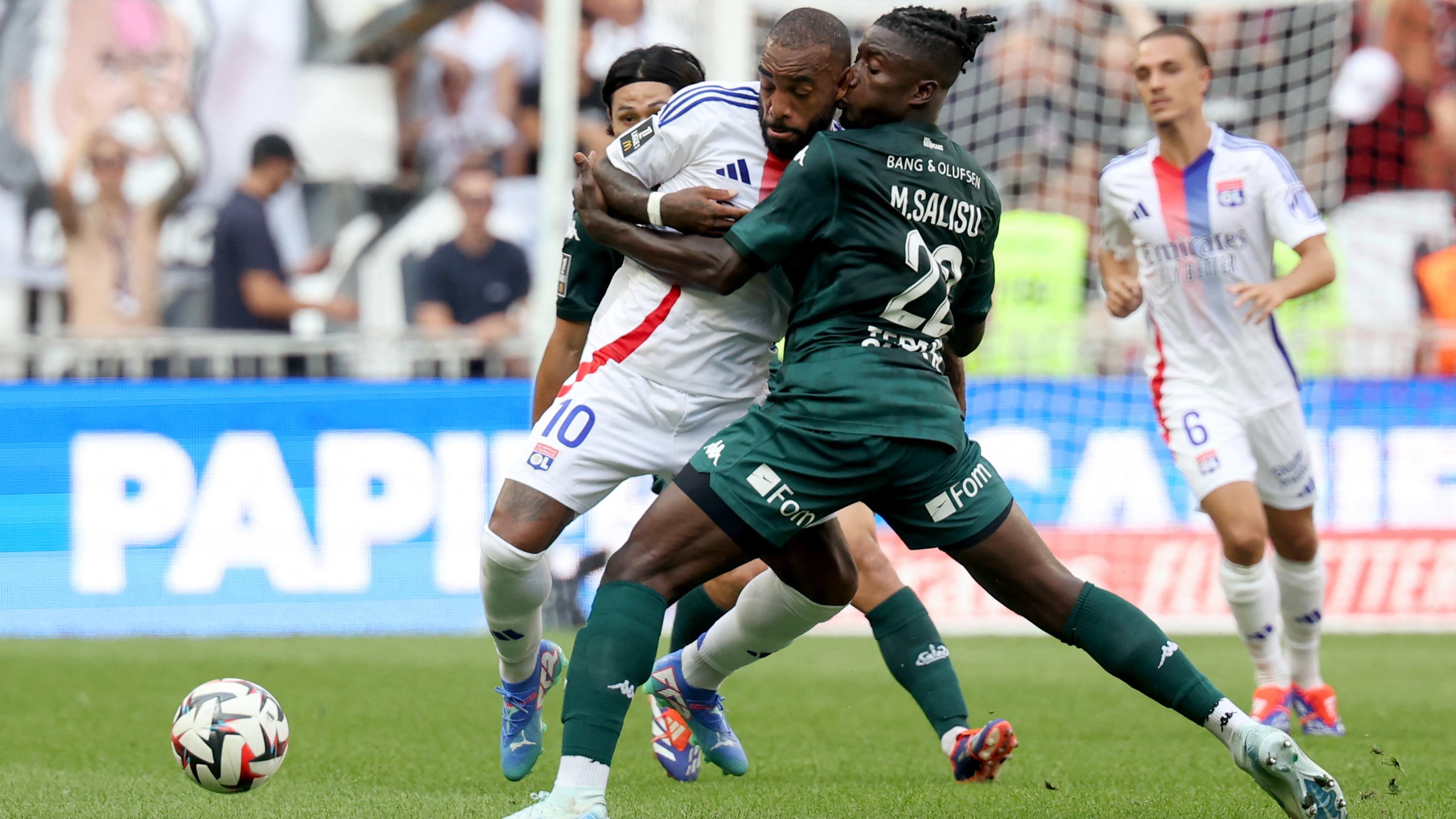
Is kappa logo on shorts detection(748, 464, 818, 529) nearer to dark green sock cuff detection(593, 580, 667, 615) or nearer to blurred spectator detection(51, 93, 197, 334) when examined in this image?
dark green sock cuff detection(593, 580, 667, 615)

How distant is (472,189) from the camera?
1386 centimetres

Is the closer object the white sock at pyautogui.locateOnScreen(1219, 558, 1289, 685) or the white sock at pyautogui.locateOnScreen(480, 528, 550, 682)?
the white sock at pyautogui.locateOnScreen(480, 528, 550, 682)

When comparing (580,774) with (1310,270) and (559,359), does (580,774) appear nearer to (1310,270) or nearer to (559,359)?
(559,359)

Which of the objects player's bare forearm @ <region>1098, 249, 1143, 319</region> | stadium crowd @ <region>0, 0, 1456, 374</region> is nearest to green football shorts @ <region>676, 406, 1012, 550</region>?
player's bare forearm @ <region>1098, 249, 1143, 319</region>

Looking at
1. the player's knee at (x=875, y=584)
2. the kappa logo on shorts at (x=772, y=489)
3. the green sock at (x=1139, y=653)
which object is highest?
the kappa logo on shorts at (x=772, y=489)

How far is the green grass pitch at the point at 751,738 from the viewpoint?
4828mm

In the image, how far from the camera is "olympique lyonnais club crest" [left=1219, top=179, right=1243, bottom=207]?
272 inches

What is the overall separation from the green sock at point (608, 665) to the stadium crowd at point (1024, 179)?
830cm

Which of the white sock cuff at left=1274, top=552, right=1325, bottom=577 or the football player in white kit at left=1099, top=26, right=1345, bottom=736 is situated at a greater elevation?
the football player in white kit at left=1099, top=26, right=1345, bottom=736

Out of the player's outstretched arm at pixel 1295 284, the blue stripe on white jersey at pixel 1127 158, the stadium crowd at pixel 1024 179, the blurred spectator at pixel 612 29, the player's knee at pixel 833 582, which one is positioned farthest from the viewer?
the blurred spectator at pixel 612 29

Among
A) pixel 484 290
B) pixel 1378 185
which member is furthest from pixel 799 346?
pixel 1378 185

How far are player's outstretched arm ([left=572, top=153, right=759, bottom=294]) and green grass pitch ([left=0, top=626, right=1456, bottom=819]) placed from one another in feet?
4.60

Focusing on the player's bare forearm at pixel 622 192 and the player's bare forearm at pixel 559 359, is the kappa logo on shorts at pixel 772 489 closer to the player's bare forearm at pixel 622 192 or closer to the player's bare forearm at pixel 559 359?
the player's bare forearm at pixel 622 192

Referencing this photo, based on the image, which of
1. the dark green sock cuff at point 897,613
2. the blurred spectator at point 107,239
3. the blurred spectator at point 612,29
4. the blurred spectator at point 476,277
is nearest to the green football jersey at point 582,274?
the dark green sock cuff at point 897,613
